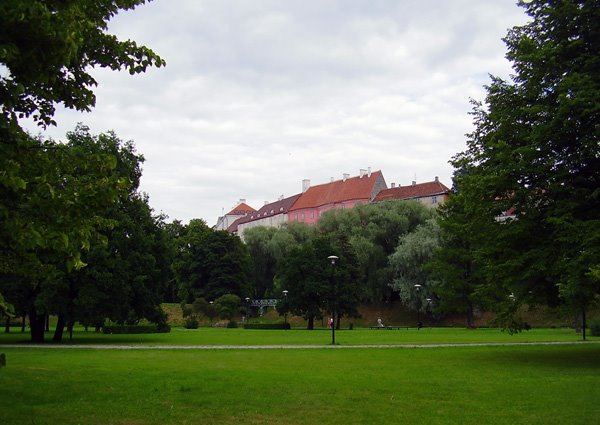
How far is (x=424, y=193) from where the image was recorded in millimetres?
94125

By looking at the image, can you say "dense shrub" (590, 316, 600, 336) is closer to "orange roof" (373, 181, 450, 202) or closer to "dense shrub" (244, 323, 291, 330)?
"dense shrub" (244, 323, 291, 330)

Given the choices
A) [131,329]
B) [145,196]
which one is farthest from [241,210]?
[145,196]

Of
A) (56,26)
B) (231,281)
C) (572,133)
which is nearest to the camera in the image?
(56,26)

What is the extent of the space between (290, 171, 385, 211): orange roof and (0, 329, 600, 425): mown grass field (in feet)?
277

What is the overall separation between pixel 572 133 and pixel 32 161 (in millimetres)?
17331

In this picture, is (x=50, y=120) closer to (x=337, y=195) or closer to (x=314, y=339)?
(x=314, y=339)

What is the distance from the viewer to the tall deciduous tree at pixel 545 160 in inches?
748

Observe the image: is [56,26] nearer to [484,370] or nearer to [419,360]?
[484,370]

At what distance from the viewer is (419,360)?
67.4ft

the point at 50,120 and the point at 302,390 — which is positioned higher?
the point at 50,120

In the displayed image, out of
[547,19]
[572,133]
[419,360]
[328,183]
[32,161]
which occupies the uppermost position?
[328,183]

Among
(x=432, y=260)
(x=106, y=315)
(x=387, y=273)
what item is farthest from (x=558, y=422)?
(x=387, y=273)

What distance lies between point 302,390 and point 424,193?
8330 cm

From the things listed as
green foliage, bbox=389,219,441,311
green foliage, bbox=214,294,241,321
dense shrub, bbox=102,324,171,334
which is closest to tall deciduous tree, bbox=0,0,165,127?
dense shrub, bbox=102,324,171,334
